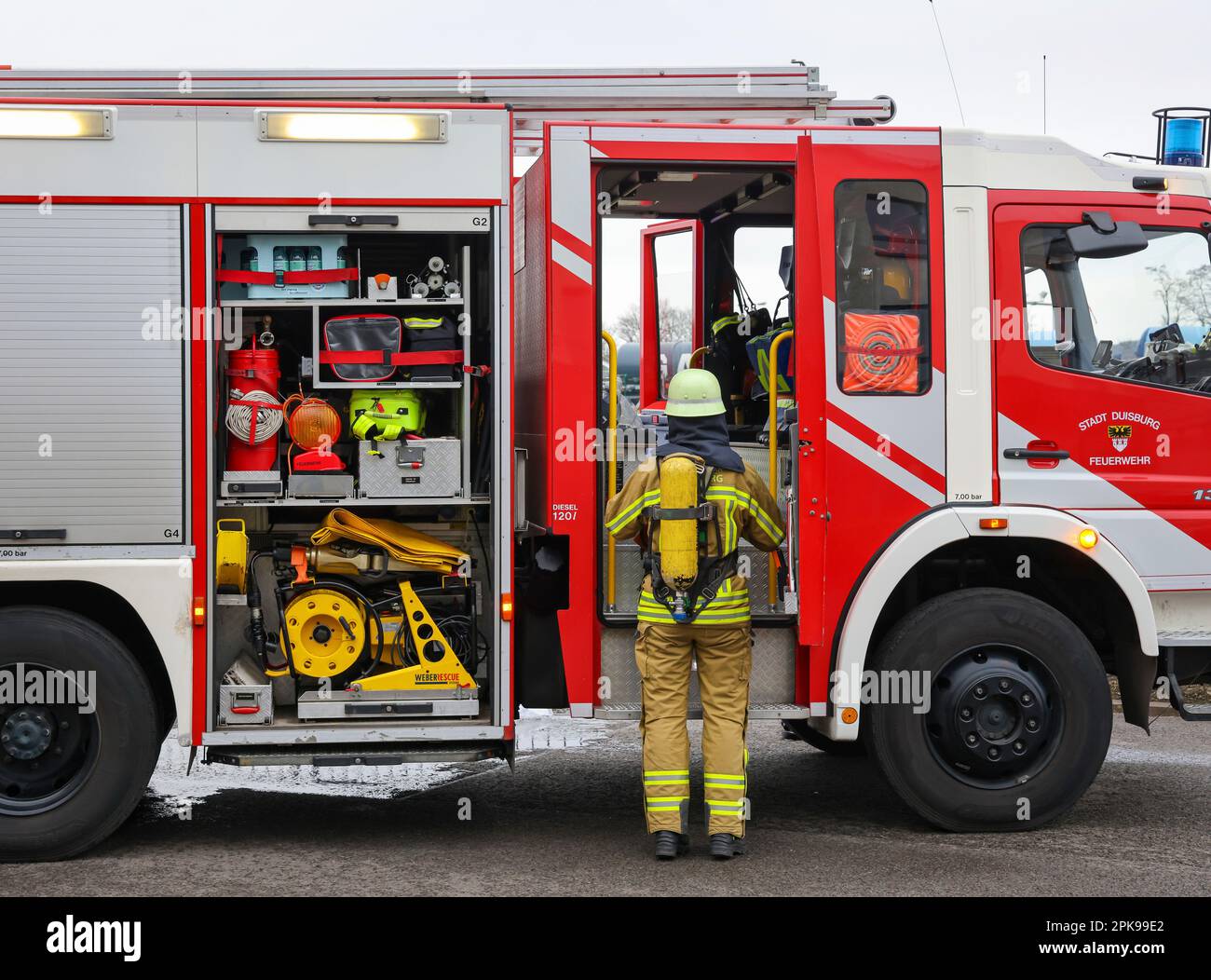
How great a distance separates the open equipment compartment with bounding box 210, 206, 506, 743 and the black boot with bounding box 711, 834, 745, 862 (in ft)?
3.49

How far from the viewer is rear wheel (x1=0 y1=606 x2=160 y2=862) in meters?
5.60

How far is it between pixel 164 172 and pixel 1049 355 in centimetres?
378

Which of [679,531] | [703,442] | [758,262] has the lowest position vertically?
[679,531]

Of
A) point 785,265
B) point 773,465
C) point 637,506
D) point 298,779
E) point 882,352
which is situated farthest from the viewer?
point 298,779

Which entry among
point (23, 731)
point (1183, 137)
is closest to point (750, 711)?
point (23, 731)

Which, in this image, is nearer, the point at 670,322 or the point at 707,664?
the point at 707,664

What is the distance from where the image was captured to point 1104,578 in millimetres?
6172

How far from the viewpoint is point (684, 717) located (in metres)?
5.80

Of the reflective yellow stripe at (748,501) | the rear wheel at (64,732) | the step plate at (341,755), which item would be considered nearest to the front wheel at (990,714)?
the reflective yellow stripe at (748,501)

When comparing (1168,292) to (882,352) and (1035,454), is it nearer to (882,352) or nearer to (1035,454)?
(1035,454)

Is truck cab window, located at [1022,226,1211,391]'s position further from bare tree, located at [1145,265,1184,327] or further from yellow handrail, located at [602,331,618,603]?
yellow handrail, located at [602,331,618,603]

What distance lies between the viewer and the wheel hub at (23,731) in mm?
5645

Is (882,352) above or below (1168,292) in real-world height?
below

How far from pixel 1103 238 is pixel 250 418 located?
3715 mm
